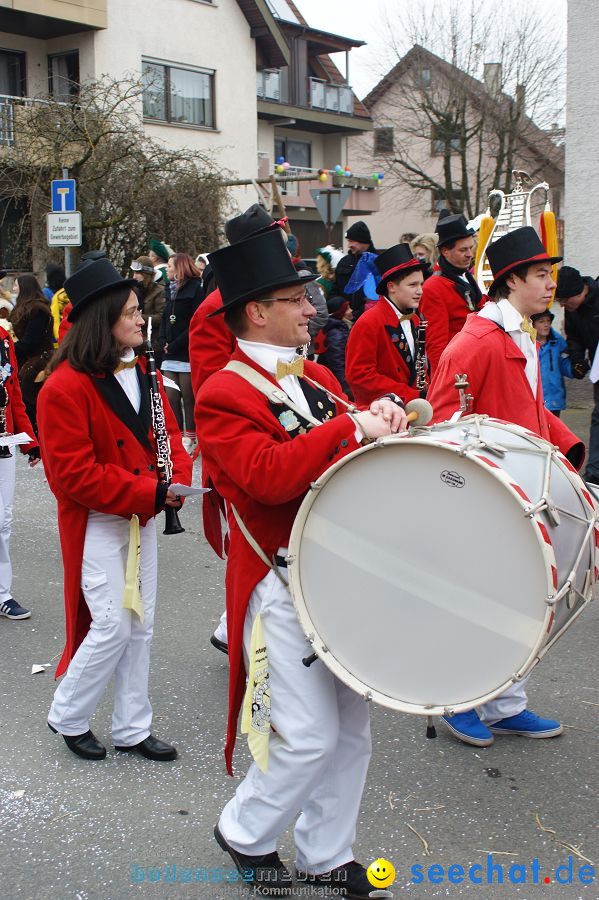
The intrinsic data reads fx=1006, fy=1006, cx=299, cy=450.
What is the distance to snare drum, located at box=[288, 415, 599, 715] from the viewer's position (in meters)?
2.58

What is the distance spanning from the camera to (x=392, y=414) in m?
2.75

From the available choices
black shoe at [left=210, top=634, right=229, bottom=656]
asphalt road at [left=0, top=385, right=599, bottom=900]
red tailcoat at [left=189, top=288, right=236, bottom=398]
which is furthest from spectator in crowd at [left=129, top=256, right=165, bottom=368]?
asphalt road at [left=0, top=385, right=599, bottom=900]

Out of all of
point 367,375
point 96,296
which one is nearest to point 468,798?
point 96,296

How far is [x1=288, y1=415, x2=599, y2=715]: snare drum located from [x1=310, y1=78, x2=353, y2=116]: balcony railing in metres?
33.3

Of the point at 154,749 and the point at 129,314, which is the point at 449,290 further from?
the point at 154,749

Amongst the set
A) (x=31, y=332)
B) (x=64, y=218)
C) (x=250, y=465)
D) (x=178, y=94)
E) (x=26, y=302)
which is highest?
(x=178, y=94)

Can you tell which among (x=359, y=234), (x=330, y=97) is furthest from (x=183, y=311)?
(x=330, y=97)

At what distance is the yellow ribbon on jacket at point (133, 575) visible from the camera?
4.00m

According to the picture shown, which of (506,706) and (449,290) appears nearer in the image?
(506,706)

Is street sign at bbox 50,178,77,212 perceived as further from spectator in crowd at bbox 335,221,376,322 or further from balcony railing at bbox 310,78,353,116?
balcony railing at bbox 310,78,353,116

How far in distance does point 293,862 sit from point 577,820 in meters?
1.02

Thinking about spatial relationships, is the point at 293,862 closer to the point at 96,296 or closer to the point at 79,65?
the point at 96,296

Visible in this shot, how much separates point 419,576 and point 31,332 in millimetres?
9141

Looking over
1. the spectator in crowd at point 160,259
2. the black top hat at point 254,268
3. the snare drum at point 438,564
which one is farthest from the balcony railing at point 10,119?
the snare drum at point 438,564
